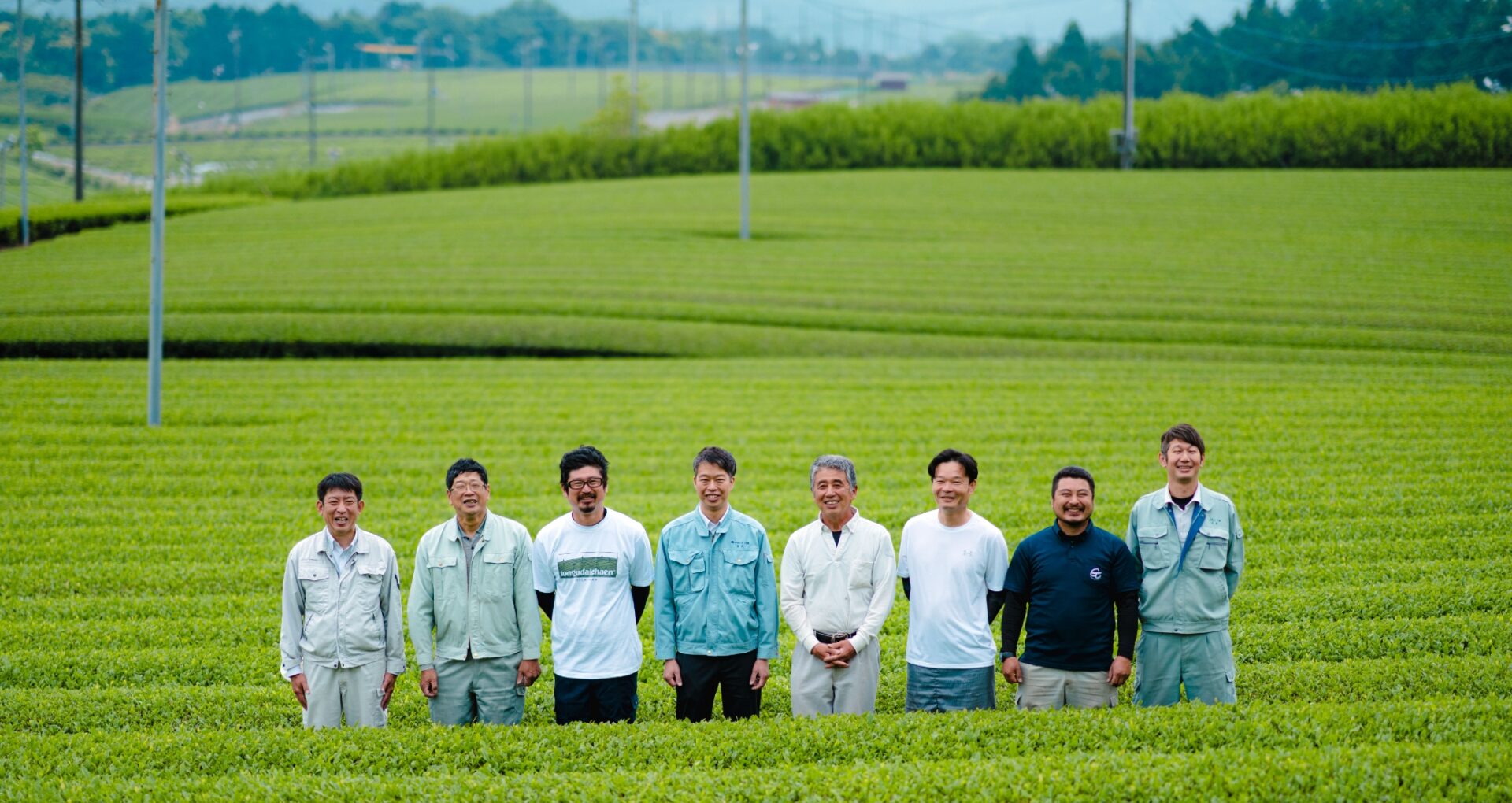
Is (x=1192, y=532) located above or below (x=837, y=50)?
below

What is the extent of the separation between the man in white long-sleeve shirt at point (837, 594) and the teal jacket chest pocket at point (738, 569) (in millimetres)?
202

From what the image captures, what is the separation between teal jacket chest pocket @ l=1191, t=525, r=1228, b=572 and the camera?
6973 millimetres

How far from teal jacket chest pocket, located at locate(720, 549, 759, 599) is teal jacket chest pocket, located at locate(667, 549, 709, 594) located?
105 millimetres

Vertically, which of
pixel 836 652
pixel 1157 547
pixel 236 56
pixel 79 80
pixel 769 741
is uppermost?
pixel 236 56

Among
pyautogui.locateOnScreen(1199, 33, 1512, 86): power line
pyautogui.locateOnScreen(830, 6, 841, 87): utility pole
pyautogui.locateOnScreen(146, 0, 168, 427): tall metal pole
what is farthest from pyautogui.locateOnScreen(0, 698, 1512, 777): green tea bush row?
pyautogui.locateOnScreen(830, 6, 841, 87): utility pole

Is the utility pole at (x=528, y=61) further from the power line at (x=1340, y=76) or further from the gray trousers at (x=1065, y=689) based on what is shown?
the gray trousers at (x=1065, y=689)

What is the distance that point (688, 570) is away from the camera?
22.8 feet

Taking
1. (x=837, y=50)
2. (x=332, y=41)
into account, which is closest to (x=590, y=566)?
(x=332, y=41)

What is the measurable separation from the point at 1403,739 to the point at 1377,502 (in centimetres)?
694

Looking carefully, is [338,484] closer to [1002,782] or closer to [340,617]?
[340,617]

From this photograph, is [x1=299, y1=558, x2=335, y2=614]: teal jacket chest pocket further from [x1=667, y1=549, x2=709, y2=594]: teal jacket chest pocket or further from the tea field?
the tea field

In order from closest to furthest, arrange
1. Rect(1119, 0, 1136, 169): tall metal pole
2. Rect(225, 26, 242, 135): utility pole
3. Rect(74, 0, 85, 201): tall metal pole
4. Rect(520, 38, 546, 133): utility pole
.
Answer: Rect(74, 0, 85, 201): tall metal pole → Rect(1119, 0, 1136, 169): tall metal pole → Rect(225, 26, 242, 135): utility pole → Rect(520, 38, 546, 133): utility pole

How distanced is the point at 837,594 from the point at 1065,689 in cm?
145

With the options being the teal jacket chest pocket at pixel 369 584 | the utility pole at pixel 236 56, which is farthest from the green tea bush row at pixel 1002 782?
the utility pole at pixel 236 56
